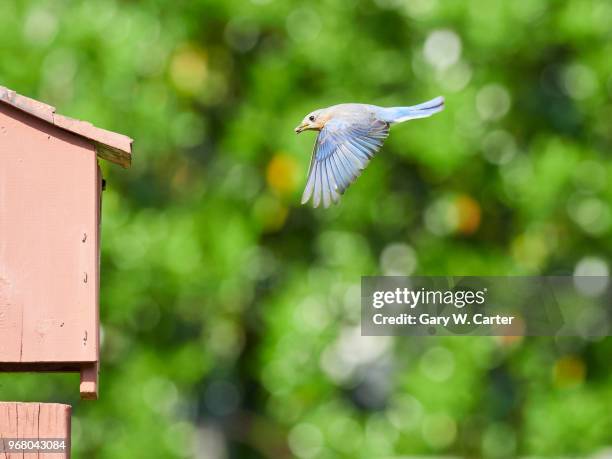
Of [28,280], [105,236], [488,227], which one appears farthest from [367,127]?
[488,227]

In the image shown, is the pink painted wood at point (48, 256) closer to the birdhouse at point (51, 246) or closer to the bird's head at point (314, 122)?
the birdhouse at point (51, 246)

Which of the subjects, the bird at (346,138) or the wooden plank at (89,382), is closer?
the bird at (346,138)

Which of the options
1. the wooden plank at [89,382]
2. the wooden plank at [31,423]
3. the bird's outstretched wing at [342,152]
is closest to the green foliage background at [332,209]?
the wooden plank at [89,382]

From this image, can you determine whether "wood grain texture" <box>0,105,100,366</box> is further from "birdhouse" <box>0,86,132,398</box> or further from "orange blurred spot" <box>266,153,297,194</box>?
"orange blurred spot" <box>266,153,297,194</box>

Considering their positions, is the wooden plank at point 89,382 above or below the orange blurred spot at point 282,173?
below

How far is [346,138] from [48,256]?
878mm

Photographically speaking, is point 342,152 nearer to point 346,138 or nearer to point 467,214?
point 346,138

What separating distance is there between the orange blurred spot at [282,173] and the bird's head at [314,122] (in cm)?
757

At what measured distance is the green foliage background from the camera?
10.7 meters

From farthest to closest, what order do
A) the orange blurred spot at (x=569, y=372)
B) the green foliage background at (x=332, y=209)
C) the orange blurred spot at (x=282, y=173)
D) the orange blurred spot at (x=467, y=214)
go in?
the orange blurred spot at (x=467, y=214) → the orange blurred spot at (x=569, y=372) → the orange blurred spot at (x=282, y=173) → the green foliage background at (x=332, y=209)

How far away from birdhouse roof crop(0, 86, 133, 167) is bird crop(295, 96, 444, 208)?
1.72 feet

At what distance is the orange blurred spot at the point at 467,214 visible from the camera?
11.7m

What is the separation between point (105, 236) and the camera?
10594mm

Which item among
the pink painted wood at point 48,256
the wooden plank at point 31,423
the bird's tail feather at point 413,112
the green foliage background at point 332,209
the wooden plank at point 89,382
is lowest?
the wooden plank at point 31,423
